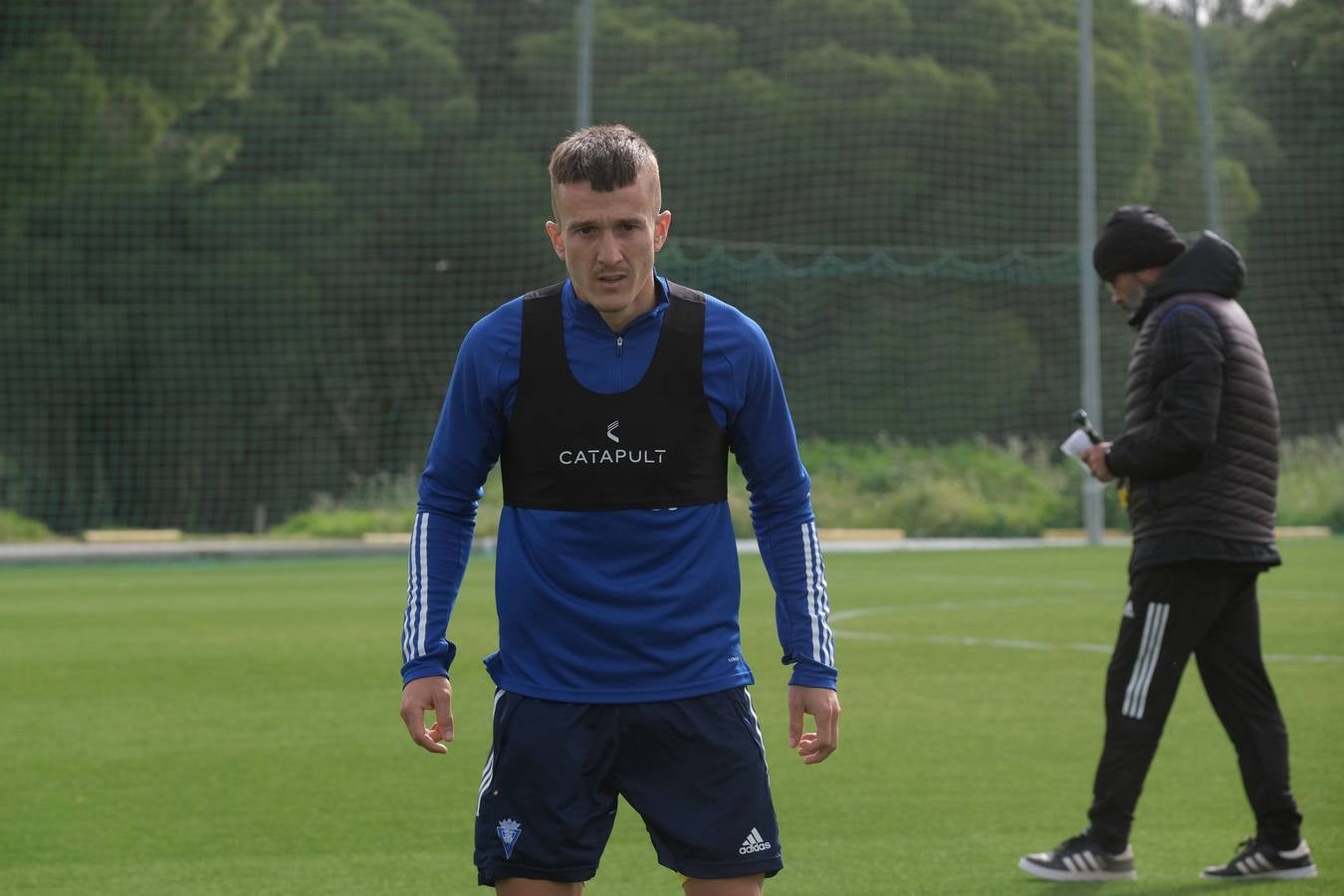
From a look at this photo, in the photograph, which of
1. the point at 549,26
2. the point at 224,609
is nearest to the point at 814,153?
the point at 549,26

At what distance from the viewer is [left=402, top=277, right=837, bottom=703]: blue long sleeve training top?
3672 mm

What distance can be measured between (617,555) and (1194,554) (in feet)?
8.71

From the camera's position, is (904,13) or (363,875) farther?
(904,13)

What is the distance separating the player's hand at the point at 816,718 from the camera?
3.70 m

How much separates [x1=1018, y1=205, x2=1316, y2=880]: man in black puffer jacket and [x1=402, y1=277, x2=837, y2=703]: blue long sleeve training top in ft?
7.49

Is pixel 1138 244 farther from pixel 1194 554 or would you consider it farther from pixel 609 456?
pixel 609 456

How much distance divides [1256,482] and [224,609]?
37.1 ft

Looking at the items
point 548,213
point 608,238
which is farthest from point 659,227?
point 548,213

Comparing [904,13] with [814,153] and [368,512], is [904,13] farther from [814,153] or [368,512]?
[368,512]

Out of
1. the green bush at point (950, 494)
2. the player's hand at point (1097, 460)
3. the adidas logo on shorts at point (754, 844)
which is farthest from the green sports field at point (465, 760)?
the green bush at point (950, 494)

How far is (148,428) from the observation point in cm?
3522

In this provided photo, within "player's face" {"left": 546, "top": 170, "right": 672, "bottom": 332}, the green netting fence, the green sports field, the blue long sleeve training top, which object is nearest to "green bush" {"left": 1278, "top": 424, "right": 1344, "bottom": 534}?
the green netting fence

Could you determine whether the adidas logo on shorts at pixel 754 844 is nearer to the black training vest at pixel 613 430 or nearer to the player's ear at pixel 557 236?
the black training vest at pixel 613 430

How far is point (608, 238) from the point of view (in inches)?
144
